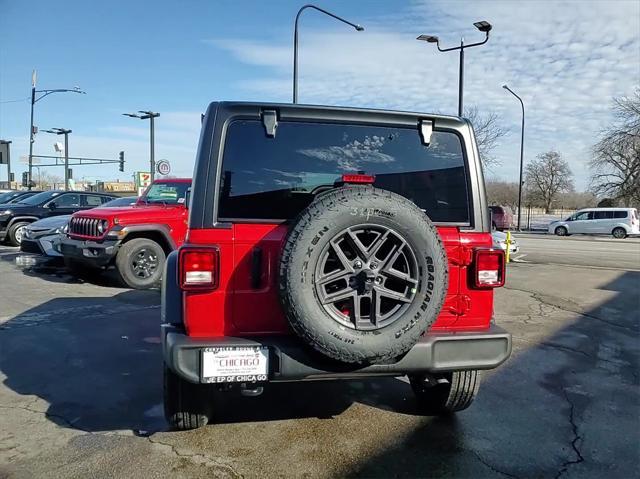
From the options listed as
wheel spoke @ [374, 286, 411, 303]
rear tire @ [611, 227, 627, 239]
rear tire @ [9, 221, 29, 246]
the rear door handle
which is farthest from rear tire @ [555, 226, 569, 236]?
the rear door handle

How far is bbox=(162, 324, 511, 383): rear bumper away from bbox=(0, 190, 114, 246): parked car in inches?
550

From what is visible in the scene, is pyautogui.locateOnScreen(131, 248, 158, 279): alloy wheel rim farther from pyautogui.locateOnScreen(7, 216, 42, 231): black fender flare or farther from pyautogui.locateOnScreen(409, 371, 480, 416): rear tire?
pyautogui.locateOnScreen(7, 216, 42, 231): black fender flare

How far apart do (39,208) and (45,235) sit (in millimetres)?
5105

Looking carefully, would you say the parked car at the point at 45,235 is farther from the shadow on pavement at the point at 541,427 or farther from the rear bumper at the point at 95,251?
the shadow on pavement at the point at 541,427

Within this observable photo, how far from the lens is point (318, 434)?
3.44m

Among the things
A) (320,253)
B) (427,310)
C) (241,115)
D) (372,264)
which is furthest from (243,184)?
(427,310)

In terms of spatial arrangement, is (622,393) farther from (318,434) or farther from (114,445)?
(114,445)

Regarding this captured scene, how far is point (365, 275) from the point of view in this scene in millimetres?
2770

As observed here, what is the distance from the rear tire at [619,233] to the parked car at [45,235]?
28.3 metres

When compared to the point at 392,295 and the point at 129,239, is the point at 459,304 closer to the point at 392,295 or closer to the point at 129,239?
the point at 392,295

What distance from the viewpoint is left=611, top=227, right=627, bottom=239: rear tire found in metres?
29.9

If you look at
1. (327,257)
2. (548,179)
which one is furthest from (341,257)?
(548,179)

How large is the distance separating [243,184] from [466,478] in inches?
83.4

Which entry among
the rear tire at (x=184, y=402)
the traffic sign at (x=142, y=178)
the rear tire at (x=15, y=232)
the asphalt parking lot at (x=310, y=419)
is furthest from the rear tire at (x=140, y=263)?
the traffic sign at (x=142, y=178)
